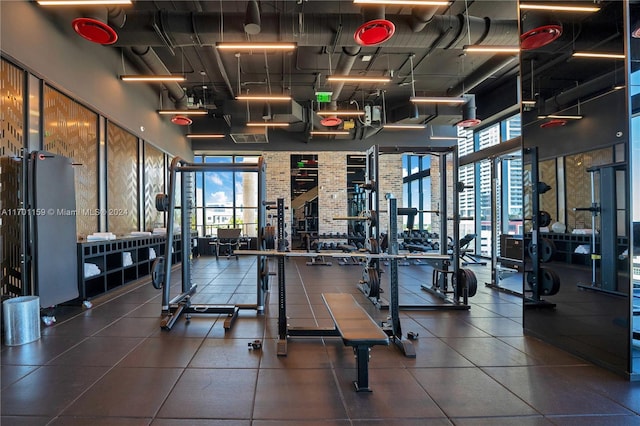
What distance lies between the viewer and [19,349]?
306 centimetres

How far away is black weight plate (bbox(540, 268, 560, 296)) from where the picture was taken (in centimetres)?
317

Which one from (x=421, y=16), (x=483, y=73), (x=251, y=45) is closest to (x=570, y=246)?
(x=421, y=16)

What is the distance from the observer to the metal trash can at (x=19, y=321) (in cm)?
314

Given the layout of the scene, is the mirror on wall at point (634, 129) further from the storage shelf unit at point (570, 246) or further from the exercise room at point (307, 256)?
the storage shelf unit at point (570, 246)

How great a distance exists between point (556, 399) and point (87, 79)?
7.32 metres

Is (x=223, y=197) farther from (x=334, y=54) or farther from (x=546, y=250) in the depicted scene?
(x=546, y=250)

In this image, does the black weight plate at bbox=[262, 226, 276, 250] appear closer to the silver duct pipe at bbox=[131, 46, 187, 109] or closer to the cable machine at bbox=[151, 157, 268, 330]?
the cable machine at bbox=[151, 157, 268, 330]

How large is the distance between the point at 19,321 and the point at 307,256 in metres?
2.94

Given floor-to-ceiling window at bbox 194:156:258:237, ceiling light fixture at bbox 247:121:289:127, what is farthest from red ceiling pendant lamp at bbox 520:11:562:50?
floor-to-ceiling window at bbox 194:156:258:237

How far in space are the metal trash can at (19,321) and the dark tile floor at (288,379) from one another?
126 millimetres

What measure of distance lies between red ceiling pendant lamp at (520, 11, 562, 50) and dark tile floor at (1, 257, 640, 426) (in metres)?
3.01

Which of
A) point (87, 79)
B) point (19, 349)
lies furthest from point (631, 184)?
point (87, 79)

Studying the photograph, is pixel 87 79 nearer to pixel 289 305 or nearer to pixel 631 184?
pixel 289 305

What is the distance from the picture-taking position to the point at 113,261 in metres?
5.69
